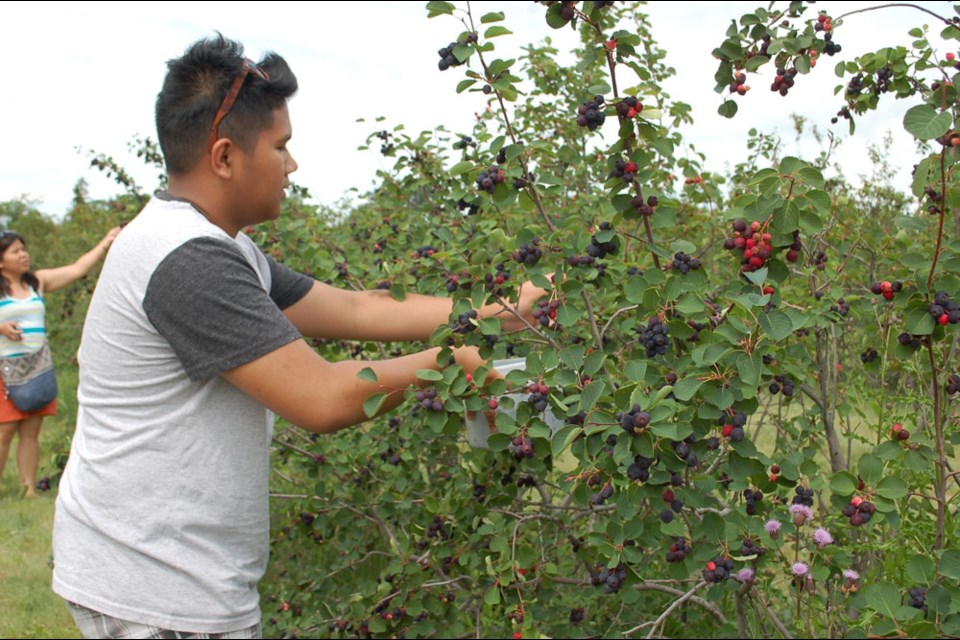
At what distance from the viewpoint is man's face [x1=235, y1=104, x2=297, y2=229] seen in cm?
188

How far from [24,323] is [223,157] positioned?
536 centimetres

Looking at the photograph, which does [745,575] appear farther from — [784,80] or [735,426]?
[784,80]

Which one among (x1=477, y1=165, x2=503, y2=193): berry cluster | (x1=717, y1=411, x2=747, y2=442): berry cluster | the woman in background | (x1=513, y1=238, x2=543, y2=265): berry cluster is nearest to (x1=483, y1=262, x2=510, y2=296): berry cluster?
(x1=513, y1=238, x2=543, y2=265): berry cluster

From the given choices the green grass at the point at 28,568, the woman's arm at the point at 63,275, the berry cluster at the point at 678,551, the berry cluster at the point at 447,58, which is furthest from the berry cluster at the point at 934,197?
the woman's arm at the point at 63,275

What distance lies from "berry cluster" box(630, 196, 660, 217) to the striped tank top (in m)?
5.72

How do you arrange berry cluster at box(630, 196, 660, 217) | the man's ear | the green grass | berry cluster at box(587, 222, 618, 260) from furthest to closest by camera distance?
the green grass, berry cluster at box(587, 222, 618, 260), berry cluster at box(630, 196, 660, 217), the man's ear

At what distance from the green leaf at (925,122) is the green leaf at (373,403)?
1130 mm

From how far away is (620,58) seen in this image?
6.48ft

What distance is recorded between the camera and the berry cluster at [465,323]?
2.03 m

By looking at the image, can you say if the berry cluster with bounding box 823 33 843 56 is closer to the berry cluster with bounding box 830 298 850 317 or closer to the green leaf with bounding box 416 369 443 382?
the berry cluster with bounding box 830 298 850 317

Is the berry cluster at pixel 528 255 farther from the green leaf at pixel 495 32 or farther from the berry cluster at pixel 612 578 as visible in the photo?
the berry cluster at pixel 612 578

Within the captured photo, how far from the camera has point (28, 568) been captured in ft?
16.4

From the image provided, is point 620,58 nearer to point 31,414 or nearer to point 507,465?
point 507,465

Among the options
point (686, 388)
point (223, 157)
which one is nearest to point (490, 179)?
point (223, 157)
